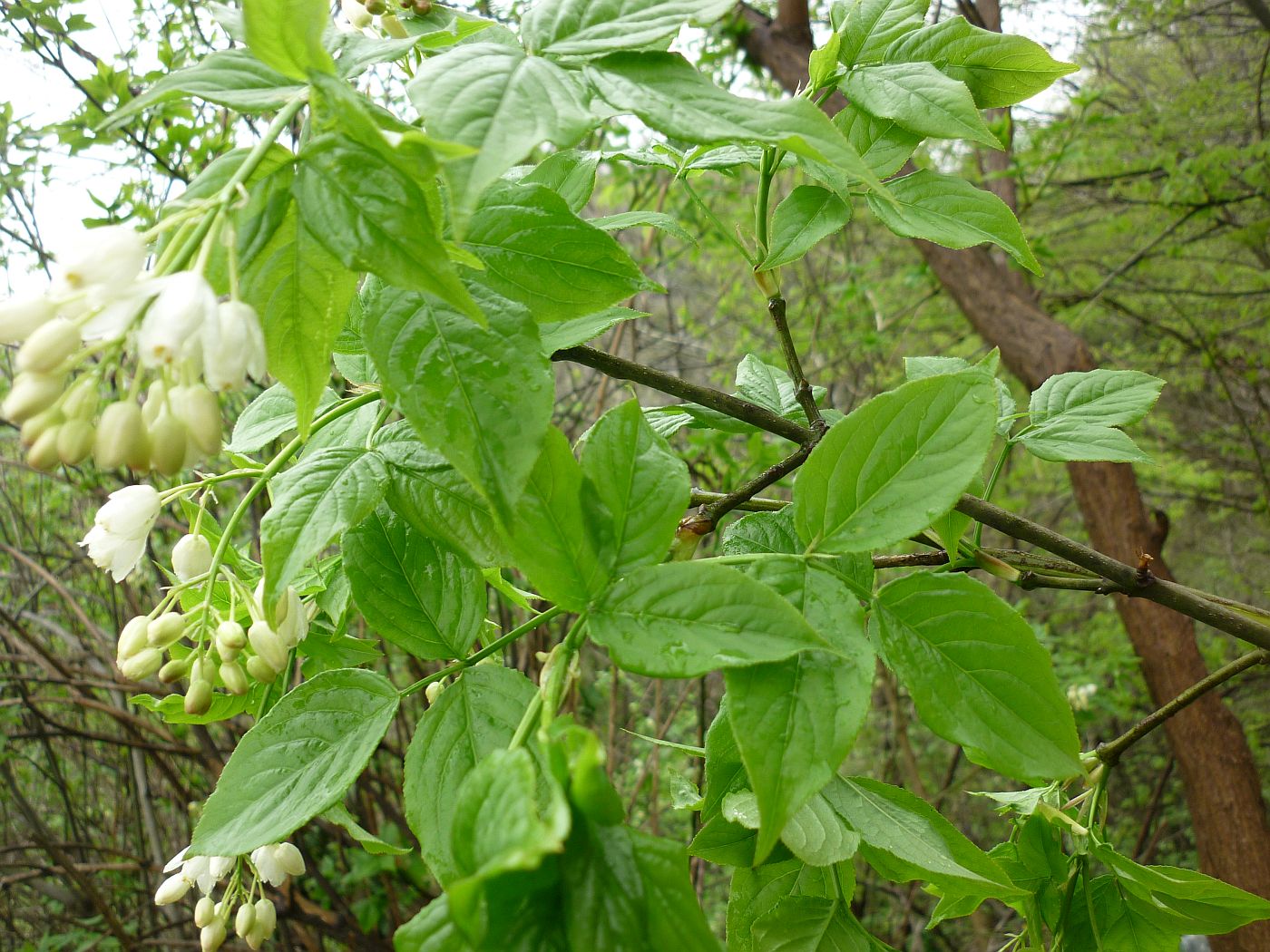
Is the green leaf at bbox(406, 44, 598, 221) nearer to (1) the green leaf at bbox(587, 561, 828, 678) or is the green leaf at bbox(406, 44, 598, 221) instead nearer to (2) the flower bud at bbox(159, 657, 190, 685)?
(1) the green leaf at bbox(587, 561, 828, 678)

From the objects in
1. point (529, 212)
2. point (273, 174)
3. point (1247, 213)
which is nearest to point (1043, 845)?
point (529, 212)

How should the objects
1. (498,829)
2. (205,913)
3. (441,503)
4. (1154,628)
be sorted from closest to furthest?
(498,829)
(441,503)
(205,913)
(1154,628)

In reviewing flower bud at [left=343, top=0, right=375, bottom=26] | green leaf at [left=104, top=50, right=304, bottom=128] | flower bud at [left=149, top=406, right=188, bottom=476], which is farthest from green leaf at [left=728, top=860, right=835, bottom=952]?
flower bud at [left=343, top=0, right=375, bottom=26]

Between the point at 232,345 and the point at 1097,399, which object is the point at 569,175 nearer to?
the point at 232,345

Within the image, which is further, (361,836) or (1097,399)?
(1097,399)

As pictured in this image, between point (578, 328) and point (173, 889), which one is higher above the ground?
point (578, 328)

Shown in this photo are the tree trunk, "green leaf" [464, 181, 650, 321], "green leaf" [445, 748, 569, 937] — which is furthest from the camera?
the tree trunk

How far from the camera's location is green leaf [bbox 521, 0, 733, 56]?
48 centimetres

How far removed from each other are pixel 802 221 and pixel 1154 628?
270 cm

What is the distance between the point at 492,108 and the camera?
418 millimetres

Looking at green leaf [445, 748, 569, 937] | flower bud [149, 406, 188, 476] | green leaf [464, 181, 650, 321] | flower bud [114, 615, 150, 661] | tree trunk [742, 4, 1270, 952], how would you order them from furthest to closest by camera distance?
1. tree trunk [742, 4, 1270, 952]
2. flower bud [114, 615, 150, 661]
3. green leaf [464, 181, 650, 321]
4. flower bud [149, 406, 188, 476]
5. green leaf [445, 748, 569, 937]

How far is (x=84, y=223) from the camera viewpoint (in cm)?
206

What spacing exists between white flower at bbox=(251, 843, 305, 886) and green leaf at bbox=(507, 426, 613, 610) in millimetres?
605

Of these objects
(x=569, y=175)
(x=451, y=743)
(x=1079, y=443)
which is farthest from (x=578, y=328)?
(x=1079, y=443)
